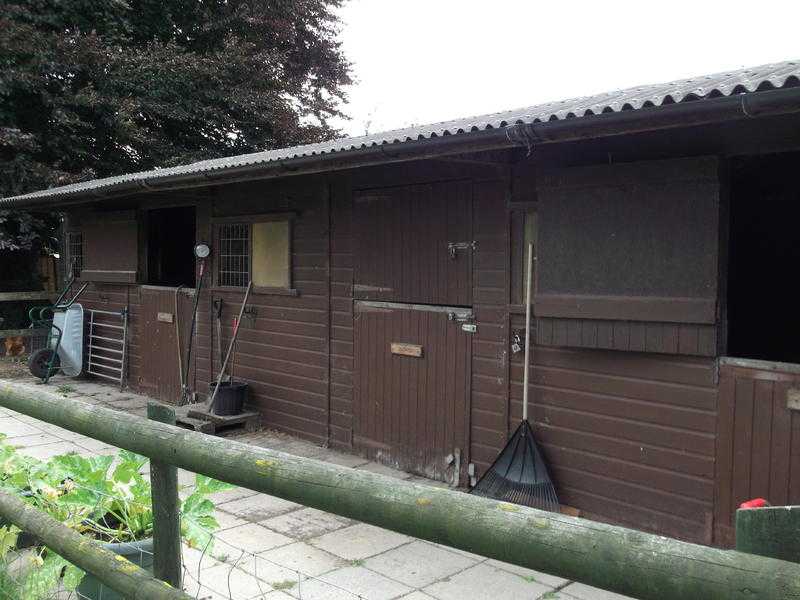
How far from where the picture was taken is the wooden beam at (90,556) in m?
1.62

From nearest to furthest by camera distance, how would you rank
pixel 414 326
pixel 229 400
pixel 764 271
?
pixel 414 326 → pixel 764 271 → pixel 229 400

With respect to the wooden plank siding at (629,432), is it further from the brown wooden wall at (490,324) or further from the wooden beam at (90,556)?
the wooden beam at (90,556)

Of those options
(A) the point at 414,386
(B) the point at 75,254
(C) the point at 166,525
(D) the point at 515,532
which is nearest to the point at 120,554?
(C) the point at 166,525

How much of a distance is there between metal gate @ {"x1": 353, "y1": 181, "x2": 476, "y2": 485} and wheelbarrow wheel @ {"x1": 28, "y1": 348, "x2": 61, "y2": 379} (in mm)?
5393

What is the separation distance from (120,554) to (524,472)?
2591 millimetres

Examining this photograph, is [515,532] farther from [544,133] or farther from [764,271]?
[764,271]

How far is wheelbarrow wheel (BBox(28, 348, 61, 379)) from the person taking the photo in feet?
29.8

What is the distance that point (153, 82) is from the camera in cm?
1392

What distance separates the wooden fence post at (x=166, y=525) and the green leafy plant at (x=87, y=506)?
0.58 metres

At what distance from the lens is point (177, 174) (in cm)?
645

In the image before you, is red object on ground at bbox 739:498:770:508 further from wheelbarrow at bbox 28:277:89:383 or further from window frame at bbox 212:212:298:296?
wheelbarrow at bbox 28:277:89:383

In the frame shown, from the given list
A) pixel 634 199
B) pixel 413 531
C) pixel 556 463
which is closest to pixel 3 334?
pixel 556 463

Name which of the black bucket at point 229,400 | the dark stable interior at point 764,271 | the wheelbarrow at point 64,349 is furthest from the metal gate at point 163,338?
the dark stable interior at point 764,271

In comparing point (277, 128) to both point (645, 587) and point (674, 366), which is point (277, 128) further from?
point (645, 587)
